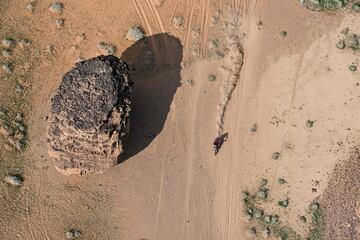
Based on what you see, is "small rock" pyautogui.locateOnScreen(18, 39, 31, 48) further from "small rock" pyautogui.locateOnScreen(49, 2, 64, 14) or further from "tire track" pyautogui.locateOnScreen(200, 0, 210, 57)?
"tire track" pyautogui.locateOnScreen(200, 0, 210, 57)

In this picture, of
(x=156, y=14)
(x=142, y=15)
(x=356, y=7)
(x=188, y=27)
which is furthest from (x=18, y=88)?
(x=356, y=7)

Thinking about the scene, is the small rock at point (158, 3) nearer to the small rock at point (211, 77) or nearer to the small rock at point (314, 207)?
the small rock at point (211, 77)

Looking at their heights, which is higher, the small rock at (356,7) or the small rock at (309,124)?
the small rock at (356,7)

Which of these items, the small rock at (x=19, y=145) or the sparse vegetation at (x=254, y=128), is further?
the sparse vegetation at (x=254, y=128)

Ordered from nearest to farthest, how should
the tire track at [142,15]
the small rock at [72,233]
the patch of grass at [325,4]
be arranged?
the small rock at [72,233], the tire track at [142,15], the patch of grass at [325,4]

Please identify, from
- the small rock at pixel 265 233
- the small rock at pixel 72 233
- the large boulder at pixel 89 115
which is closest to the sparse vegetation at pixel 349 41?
the small rock at pixel 265 233

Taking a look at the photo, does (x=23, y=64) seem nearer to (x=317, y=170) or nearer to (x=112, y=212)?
(x=112, y=212)

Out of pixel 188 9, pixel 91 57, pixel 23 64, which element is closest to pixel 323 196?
pixel 188 9
